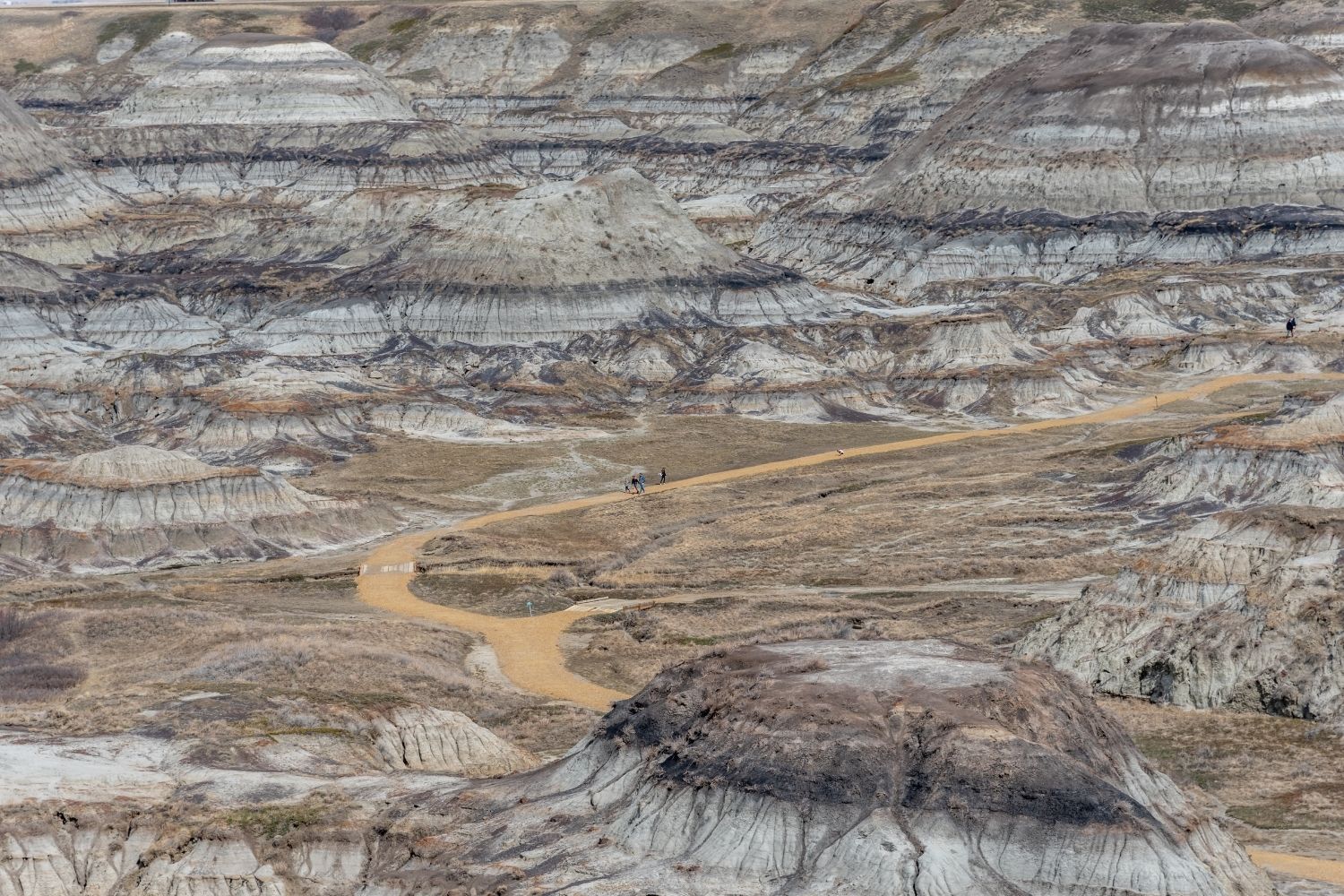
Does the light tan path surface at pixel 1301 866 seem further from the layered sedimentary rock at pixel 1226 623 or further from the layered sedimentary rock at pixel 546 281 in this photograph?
the layered sedimentary rock at pixel 546 281

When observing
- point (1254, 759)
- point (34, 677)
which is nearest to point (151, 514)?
point (34, 677)

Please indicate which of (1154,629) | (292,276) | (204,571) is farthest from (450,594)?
(292,276)

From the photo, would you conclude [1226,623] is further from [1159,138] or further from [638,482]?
[1159,138]

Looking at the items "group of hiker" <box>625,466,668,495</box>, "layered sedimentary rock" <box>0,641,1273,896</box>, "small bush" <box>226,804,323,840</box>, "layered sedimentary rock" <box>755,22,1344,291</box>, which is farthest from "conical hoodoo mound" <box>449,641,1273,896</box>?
"layered sedimentary rock" <box>755,22,1344,291</box>

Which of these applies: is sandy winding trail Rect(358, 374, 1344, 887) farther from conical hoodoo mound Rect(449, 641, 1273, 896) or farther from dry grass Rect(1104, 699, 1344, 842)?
conical hoodoo mound Rect(449, 641, 1273, 896)

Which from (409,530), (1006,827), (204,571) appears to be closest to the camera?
(1006,827)

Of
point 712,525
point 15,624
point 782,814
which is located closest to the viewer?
point 782,814

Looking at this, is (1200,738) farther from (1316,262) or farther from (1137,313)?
(1316,262)
